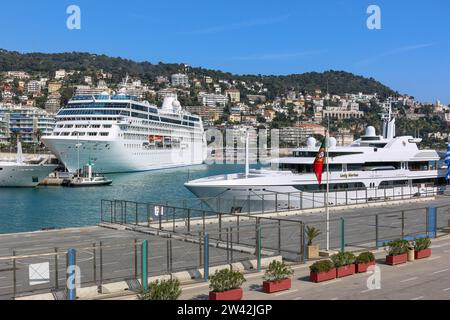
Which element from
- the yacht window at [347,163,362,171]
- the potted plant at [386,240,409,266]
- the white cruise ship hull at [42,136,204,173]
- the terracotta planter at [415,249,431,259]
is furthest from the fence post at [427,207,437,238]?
the white cruise ship hull at [42,136,204,173]

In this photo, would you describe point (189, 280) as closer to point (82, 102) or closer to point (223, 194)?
point (223, 194)

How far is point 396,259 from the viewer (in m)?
16.3

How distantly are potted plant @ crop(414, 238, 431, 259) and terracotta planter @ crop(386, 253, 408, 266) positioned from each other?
60 cm

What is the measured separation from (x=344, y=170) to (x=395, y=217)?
1176 centimetres

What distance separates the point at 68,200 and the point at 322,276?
4760 cm

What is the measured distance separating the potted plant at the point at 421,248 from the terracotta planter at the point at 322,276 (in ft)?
13.3

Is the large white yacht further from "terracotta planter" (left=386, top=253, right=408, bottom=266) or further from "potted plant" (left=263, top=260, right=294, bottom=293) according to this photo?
"potted plant" (left=263, top=260, right=294, bottom=293)

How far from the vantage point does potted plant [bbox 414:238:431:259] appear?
17.0m

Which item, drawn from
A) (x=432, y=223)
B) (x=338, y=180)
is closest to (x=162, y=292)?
(x=432, y=223)

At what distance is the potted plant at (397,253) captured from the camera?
16234mm

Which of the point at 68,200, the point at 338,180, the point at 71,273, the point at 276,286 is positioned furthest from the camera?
the point at 68,200

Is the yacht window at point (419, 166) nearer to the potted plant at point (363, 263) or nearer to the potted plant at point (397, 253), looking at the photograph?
the potted plant at point (397, 253)

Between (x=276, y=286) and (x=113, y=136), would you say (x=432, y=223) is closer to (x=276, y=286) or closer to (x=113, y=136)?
(x=276, y=286)

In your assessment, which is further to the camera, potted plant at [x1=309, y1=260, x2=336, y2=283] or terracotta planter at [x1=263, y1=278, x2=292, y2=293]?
potted plant at [x1=309, y1=260, x2=336, y2=283]
